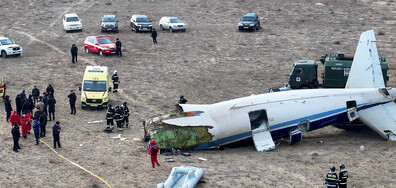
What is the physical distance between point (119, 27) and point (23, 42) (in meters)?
10.3

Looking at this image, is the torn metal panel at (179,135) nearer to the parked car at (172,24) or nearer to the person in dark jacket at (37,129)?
the person in dark jacket at (37,129)

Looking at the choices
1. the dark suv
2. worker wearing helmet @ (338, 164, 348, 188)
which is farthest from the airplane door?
the dark suv

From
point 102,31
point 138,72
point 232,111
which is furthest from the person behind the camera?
point 102,31

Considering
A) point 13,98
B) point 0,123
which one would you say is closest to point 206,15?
point 13,98

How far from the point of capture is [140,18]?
212ft

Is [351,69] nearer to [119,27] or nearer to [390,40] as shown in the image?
[390,40]

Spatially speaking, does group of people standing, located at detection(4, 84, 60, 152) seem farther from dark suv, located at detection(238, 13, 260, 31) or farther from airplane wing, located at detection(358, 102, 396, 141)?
dark suv, located at detection(238, 13, 260, 31)

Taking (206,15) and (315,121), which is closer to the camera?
(315,121)

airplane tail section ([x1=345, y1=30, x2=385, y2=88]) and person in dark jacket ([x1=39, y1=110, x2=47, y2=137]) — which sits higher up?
airplane tail section ([x1=345, y1=30, x2=385, y2=88])

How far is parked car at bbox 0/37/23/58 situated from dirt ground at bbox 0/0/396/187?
1.90ft

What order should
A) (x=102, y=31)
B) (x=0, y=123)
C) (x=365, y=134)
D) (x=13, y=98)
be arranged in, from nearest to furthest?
(x=365, y=134)
(x=0, y=123)
(x=13, y=98)
(x=102, y=31)

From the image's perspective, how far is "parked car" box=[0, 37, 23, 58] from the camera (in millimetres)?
54594

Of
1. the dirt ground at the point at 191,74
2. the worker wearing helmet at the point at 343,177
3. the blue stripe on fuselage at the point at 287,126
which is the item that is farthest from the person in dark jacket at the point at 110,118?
the worker wearing helmet at the point at 343,177

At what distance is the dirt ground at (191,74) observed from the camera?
29.7 m
